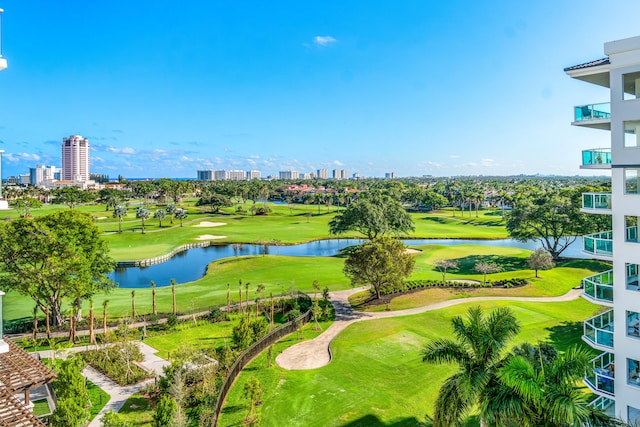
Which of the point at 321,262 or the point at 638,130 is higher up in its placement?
the point at 638,130

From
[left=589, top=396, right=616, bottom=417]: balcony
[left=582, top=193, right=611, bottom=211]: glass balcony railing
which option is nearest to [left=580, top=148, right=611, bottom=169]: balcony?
[left=582, top=193, right=611, bottom=211]: glass balcony railing

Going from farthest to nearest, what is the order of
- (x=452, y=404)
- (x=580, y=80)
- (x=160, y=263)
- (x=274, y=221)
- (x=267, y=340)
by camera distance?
(x=274, y=221)
(x=160, y=263)
(x=267, y=340)
(x=580, y=80)
(x=452, y=404)

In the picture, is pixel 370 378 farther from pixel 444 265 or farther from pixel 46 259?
pixel 444 265

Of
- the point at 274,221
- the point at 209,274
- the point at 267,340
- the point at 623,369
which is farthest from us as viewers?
the point at 274,221

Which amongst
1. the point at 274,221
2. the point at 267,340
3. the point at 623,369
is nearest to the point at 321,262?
the point at 267,340

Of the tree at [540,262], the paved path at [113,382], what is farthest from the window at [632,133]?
the tree at [540,262]

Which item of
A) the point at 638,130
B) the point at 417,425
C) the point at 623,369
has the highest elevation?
the point at 638,130

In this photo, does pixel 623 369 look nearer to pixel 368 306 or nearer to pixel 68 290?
pixel 368 306
